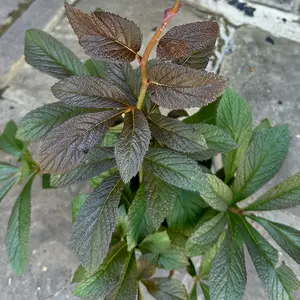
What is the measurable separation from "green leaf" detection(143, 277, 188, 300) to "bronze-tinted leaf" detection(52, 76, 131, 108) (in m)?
0.43

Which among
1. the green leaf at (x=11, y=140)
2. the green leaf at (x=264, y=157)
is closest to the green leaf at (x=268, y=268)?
the green leaf at (x=264, y=157)

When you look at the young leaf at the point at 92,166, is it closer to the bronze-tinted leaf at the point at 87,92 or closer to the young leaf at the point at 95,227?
the young leaf at the point at 95,227

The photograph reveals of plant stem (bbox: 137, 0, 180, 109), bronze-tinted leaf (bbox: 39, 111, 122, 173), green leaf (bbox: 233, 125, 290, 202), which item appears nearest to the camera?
plant stem (bbox: 137, 0, 180, 109)

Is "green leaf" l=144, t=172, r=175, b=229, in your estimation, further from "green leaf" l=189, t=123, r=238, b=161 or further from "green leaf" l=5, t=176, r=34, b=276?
"green leaf" l=5, t=176, r=34, b=276

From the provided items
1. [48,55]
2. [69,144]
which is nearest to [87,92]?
[69,144]

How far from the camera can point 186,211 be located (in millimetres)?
912

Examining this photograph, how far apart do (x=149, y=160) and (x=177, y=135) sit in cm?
8

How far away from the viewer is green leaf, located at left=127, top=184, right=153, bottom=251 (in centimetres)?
84

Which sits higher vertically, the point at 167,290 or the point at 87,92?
the point at 87,92

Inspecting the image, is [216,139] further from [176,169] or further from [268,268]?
[268,268]

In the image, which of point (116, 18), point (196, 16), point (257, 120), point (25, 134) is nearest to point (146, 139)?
point (116, 18)

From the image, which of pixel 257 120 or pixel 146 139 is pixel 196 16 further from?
pixel 146 139

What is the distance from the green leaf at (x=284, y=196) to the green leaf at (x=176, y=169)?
0.67 feet

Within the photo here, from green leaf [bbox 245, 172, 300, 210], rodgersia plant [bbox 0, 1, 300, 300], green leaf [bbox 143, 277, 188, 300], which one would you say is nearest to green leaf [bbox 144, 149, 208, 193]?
rodgersia plant [bbox 0, 1, 300, 300]
